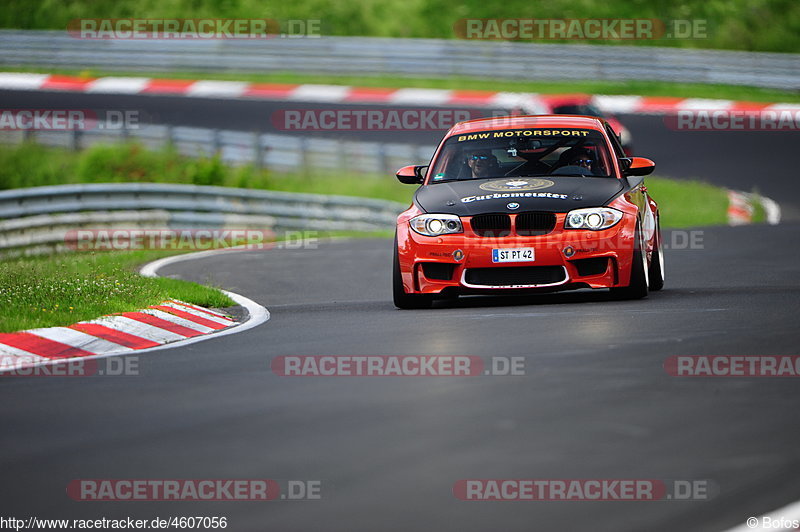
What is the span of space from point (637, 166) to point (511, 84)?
89.0 feet

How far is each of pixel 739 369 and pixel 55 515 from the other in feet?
13.3

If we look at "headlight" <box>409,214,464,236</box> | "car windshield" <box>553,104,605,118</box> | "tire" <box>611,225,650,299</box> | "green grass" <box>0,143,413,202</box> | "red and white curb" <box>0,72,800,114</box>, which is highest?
"headlight" <box>409,214,464,236</box>

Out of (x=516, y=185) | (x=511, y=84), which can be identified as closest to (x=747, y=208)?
(x=516, y=185)

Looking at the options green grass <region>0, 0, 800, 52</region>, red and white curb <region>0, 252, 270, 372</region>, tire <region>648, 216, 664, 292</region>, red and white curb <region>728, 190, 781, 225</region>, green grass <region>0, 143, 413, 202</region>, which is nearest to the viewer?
red and white curb <region>0, 252, 270, 372</region>

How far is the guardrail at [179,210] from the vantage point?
80.3 feet

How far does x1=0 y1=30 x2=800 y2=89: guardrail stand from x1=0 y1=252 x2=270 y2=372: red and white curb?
91.1 feet

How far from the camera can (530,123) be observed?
13.0 metres

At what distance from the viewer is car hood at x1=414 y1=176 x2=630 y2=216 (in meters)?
11.4

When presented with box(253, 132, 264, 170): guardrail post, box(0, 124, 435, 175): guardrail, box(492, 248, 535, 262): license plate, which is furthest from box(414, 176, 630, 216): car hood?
box(253, 132, 264, 170): guardrail post

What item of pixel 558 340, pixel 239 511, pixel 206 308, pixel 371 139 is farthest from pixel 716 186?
pixel 239 511

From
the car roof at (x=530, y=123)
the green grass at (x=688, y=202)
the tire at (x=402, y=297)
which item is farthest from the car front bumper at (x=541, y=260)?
the green grass at (x=688, y=202)

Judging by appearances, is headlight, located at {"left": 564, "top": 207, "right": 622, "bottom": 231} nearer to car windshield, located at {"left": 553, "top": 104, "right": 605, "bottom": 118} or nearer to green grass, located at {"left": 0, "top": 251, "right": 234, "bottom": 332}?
green grass, located at {"left": 0, "top": 251, "right": 234, "bottom": 332}

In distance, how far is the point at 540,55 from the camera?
3903cm

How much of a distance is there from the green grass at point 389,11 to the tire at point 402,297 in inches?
1563
